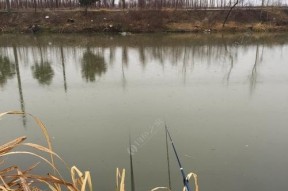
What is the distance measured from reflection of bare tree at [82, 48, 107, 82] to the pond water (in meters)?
0.02

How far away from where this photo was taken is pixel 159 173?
2.71 m

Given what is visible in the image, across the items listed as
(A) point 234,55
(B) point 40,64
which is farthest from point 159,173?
(A) point 234,55

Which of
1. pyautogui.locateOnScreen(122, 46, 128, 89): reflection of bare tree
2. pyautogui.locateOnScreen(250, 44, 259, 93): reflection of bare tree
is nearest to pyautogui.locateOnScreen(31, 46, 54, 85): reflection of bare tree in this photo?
pyautogui.locateOnScreen(122, 46, 128, 89): reflection of bare tree

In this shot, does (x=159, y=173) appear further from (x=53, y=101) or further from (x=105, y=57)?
(x=105, y=57)

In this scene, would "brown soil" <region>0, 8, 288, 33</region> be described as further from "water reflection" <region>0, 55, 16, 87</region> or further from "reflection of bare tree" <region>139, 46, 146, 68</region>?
"water reflection" <region>0, 55, 16, 87</region>

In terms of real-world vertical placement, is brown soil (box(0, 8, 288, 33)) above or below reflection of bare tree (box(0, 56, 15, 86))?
above

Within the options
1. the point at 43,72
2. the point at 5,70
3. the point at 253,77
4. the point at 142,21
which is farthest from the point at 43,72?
the point at 142,21

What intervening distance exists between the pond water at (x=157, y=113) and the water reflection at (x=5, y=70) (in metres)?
0.02

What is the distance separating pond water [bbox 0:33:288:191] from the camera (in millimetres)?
2789

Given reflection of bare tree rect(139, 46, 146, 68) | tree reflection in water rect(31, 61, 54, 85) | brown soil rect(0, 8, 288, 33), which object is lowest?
tree reflection in water rect(31, 61, 54, 85)

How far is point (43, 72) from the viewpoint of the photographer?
6.79m

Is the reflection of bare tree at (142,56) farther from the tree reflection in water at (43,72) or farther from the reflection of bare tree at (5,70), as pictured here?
the reflection of bare tree at (5,70)

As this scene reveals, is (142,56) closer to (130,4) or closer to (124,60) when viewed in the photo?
(124,60)

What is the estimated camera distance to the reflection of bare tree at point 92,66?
644 cm
